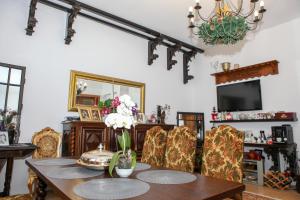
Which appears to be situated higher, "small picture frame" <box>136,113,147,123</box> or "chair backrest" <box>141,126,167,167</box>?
"small picture frame" <box>136,113,147,123</box>

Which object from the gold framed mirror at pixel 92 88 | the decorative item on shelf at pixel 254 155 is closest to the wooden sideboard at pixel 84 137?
the gold framed mirror at pixel 92 88

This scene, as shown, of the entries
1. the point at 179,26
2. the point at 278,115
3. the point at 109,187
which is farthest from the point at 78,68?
the point at 278,115

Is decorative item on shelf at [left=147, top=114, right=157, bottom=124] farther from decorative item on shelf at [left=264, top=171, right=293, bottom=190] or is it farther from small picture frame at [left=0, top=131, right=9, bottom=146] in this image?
small picture frame at [left=0, top=131, right=9, bottom=146]

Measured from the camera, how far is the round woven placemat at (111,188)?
1062 millimetres

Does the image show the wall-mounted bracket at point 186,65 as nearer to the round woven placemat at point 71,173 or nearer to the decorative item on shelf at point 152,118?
the decorative item on shelf at point 152,118

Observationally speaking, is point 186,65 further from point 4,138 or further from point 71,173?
point 71,173

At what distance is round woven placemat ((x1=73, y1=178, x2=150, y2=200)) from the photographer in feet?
3.49

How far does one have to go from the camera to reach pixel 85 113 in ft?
11.1

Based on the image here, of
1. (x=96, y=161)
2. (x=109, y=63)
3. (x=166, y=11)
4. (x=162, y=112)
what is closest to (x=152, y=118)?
(x=162, y=112)

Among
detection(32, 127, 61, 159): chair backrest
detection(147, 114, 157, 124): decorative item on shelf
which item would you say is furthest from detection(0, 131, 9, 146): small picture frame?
detection(147, 114, 157, 124): decorative item on shelf

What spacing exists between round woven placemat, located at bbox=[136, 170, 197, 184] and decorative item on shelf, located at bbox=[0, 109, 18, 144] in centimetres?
198

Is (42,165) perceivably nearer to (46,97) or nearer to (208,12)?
(46,97)

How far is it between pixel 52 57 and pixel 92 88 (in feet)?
2.53

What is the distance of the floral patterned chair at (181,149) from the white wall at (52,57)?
73.9 inches
